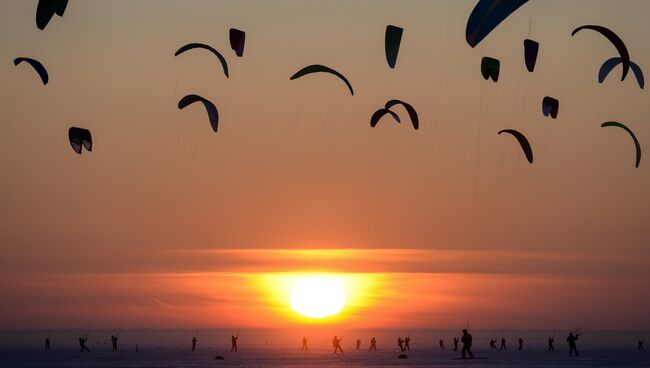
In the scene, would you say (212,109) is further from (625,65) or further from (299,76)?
(625,65)

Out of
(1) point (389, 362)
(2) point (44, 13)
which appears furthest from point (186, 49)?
(1) point (389, 362)

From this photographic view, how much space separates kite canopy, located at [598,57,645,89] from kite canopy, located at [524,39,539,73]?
2400 millimetres

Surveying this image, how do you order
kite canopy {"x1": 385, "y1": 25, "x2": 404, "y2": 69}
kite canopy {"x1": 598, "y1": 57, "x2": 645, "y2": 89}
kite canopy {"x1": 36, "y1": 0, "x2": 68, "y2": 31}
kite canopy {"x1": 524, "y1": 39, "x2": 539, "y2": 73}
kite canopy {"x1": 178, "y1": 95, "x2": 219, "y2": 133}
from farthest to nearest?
kite canopy {"x1": 598, "y1": 57, "x2": 645, "y2": 89} < kite canopy {"x1": 524, "y1": 39, "x2": 539, "y2": 73} < kite canopy {"x1": 178, "y1": 95, "x2": 219, "y2": 133} < kite canopy {"x1": 385, "y1": 25, "x2": 404, "y2": 69} < kite canopy {"x1": 36, "y1": 0, "x2": 68, "y2": 31}

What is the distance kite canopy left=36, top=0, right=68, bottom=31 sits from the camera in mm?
38084

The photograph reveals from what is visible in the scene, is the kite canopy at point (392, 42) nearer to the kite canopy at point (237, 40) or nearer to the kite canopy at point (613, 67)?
the kite canopy at point (237, 40)

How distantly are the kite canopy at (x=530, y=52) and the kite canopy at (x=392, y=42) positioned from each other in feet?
15.2

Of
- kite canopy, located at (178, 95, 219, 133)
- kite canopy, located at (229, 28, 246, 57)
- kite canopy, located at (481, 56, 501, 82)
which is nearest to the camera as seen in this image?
kite canopy, located at (178, 95, 219, 133)

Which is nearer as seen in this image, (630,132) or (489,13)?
(489,13)

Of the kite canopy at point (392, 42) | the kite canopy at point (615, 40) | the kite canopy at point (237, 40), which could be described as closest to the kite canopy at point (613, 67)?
the kite canopy at point (615, 40)

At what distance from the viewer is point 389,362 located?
54.4 metres

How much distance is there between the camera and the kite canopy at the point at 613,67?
44256 mm

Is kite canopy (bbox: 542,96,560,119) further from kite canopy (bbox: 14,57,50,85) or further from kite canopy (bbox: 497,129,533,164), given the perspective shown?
kite canopy (bbox: 14,57,50,85)

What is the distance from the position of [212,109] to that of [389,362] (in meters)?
16.8

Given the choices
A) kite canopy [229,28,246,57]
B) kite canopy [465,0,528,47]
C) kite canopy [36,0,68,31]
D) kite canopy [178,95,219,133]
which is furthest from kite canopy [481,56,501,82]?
kite canopy [36,0,68,31]
